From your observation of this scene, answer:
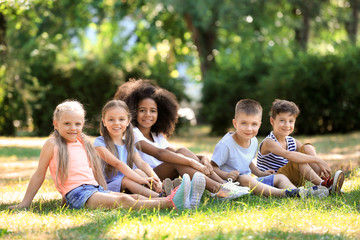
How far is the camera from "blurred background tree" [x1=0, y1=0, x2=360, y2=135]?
46.4 ft

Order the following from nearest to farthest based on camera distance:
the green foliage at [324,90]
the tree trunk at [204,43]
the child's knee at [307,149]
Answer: the child's knee at [307,149] → the green foliage at [324,90] → the tree trunk at [204,43]

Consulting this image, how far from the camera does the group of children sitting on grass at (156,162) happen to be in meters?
4.24

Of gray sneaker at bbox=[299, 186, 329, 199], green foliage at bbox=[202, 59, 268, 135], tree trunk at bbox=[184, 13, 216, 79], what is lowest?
gray sneaker at bbox=[299, 186, 329, 199]

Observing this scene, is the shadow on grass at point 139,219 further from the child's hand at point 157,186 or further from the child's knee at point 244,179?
the child's hand at point 157,186

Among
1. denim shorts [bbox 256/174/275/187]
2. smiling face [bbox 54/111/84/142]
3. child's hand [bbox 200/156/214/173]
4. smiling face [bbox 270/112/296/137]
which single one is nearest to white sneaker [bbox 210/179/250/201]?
child's hand [bbox 200/156/214/173]

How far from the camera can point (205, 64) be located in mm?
19844

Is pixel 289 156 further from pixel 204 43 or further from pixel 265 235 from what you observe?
pixel 204 43

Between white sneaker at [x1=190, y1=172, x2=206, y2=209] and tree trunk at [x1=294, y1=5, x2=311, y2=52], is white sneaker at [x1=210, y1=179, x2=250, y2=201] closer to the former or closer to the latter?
white sneaker at [x1=190, y1=172, x2=206, y2=209]

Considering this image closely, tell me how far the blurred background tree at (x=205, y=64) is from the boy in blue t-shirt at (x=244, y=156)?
661cm

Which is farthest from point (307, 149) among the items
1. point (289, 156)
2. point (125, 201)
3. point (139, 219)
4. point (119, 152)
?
point (139, 219)

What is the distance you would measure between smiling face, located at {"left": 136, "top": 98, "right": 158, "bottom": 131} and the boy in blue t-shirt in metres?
0.82

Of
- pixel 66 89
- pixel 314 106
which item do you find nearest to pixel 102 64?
pixel 66 89

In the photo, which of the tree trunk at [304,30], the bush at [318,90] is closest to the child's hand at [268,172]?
the bush at [318,90]

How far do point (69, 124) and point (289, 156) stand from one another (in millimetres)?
2244
